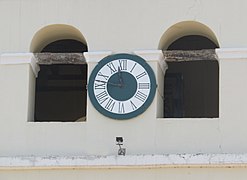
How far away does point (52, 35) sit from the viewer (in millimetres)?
17922

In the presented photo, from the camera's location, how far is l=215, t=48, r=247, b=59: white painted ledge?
16891 millimetres

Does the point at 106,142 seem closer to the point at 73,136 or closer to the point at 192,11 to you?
the point at 73,136

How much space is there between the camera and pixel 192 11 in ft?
56.6

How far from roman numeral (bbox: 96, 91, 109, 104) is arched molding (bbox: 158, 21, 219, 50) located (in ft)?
3.42

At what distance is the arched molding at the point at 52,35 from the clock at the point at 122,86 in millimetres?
745

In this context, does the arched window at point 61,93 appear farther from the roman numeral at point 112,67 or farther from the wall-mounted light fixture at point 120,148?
the wall-mounted light fixture at point 120,148

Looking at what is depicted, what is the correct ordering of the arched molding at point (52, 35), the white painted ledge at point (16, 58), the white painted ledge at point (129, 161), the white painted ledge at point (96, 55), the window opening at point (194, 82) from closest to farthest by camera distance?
the white painted ledge at point (129, 161), the white painted ledge at point (96, 55), the white painted ledge at point (16, 58), the arched molding at point (52, 35), the window opening at point (194, 82)

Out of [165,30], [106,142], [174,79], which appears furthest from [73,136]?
[174,79]

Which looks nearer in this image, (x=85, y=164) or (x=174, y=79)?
(x=85, y=164)

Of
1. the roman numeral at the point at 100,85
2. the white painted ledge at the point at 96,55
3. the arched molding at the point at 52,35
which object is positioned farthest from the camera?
the arched molding at the point at 52,35

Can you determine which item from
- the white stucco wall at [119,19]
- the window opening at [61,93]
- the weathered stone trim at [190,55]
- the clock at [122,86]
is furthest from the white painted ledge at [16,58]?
the window opening at [61,93]

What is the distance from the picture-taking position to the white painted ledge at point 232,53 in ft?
55.4

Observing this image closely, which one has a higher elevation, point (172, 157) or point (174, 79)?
point (174, 79)

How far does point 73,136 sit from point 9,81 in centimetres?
123
